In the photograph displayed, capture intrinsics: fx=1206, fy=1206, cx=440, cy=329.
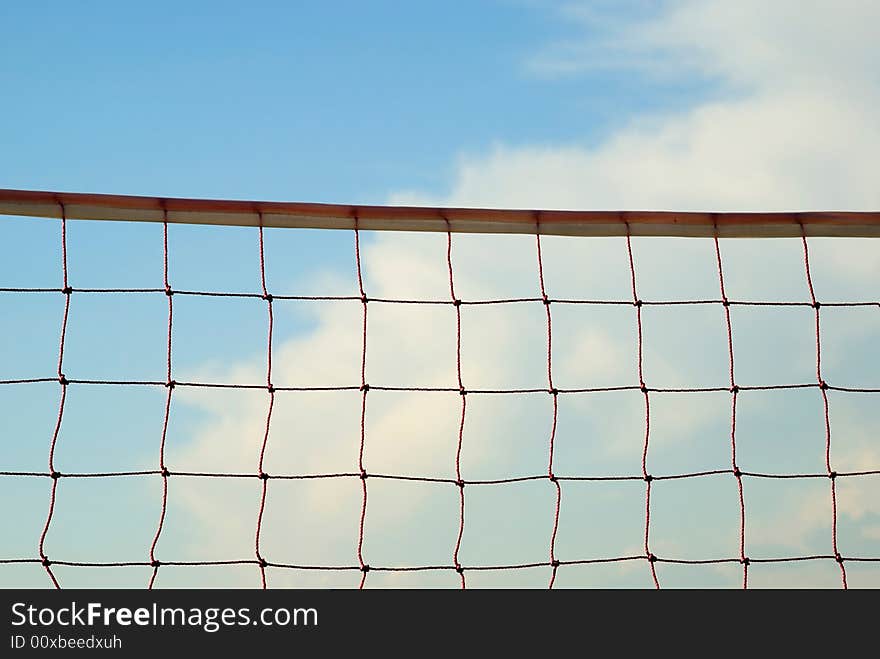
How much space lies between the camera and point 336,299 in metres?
2.70

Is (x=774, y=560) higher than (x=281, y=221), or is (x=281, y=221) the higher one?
(x=281, y=221)

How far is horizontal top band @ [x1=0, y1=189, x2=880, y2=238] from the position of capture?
8.31 feet

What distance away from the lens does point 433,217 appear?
2.64 metres

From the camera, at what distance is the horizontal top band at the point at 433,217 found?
253cm

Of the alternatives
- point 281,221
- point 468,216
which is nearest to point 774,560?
point 468,216

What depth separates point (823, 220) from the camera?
2.76m
